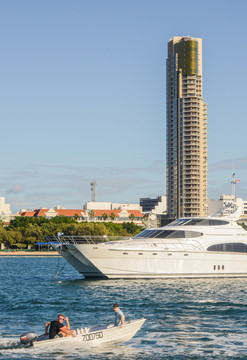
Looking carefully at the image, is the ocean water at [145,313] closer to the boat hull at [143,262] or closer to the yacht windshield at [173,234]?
the boat hull at [143,262]

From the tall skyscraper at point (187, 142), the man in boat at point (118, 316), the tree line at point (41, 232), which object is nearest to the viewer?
the man in boat at point (118, 316)

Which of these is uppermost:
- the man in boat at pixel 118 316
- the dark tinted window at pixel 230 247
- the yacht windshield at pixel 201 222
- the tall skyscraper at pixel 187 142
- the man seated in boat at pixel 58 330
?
the tall skyscraper at pixel 187 142

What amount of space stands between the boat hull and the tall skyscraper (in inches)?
5576

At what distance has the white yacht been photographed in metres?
46.4

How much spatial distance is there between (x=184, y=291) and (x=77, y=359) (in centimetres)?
1972

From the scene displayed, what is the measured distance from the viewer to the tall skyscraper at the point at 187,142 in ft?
627

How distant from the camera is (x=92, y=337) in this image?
24.8 m

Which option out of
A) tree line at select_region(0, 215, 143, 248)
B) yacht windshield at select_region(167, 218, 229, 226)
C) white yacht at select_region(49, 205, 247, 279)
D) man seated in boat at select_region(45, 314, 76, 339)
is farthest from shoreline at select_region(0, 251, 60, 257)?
man seated in boat at select_region(45, 314, 76, 339)

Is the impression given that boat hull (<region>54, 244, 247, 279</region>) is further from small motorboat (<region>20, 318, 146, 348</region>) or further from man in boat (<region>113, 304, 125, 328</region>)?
man in boat (<region>113, 304, 125, 328</region>)

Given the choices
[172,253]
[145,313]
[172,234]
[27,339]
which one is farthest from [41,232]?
[27,339]

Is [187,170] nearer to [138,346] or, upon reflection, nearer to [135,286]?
[135,286]

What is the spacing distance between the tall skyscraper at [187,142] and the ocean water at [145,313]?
142 m

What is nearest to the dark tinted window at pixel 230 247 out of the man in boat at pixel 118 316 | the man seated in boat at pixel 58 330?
the man in boat at pixel 118 316

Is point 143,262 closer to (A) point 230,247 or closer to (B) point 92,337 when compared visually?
(A) point 230,247
